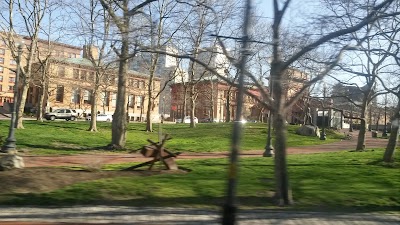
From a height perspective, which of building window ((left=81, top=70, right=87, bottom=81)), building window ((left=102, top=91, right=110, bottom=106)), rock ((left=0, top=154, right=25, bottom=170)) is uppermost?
building window ((left=81, top=70, right=87, bottom=81))

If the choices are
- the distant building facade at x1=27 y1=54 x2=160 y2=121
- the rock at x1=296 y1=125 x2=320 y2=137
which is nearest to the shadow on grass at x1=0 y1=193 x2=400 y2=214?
the distant building facade at x1=27 y1=54 x2=160 y2=121

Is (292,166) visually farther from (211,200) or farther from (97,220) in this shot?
(97,220)

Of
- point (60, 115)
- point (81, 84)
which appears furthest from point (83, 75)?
point (60, 115)

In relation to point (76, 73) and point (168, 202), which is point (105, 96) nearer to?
point (76, 73)

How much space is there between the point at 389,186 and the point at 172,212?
7.37m

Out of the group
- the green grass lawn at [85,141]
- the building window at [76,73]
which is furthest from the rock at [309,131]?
the building window at [76,73]

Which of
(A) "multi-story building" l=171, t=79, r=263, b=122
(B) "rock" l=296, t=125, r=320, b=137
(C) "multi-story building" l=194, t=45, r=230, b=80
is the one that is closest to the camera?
(C) "multi-story building" l=194, t=45, r=230, b=80

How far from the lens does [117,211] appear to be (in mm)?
9227

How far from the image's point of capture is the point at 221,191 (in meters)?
11.6

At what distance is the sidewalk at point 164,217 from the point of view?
8.39 meters

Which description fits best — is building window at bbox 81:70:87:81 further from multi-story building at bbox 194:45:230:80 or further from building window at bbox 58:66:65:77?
multi-story building at bbox 194:45:230:80

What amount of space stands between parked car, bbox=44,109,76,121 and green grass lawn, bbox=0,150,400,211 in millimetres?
50786

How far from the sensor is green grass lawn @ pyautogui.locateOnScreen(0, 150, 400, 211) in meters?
10.3

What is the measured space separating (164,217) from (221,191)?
3096 mm
